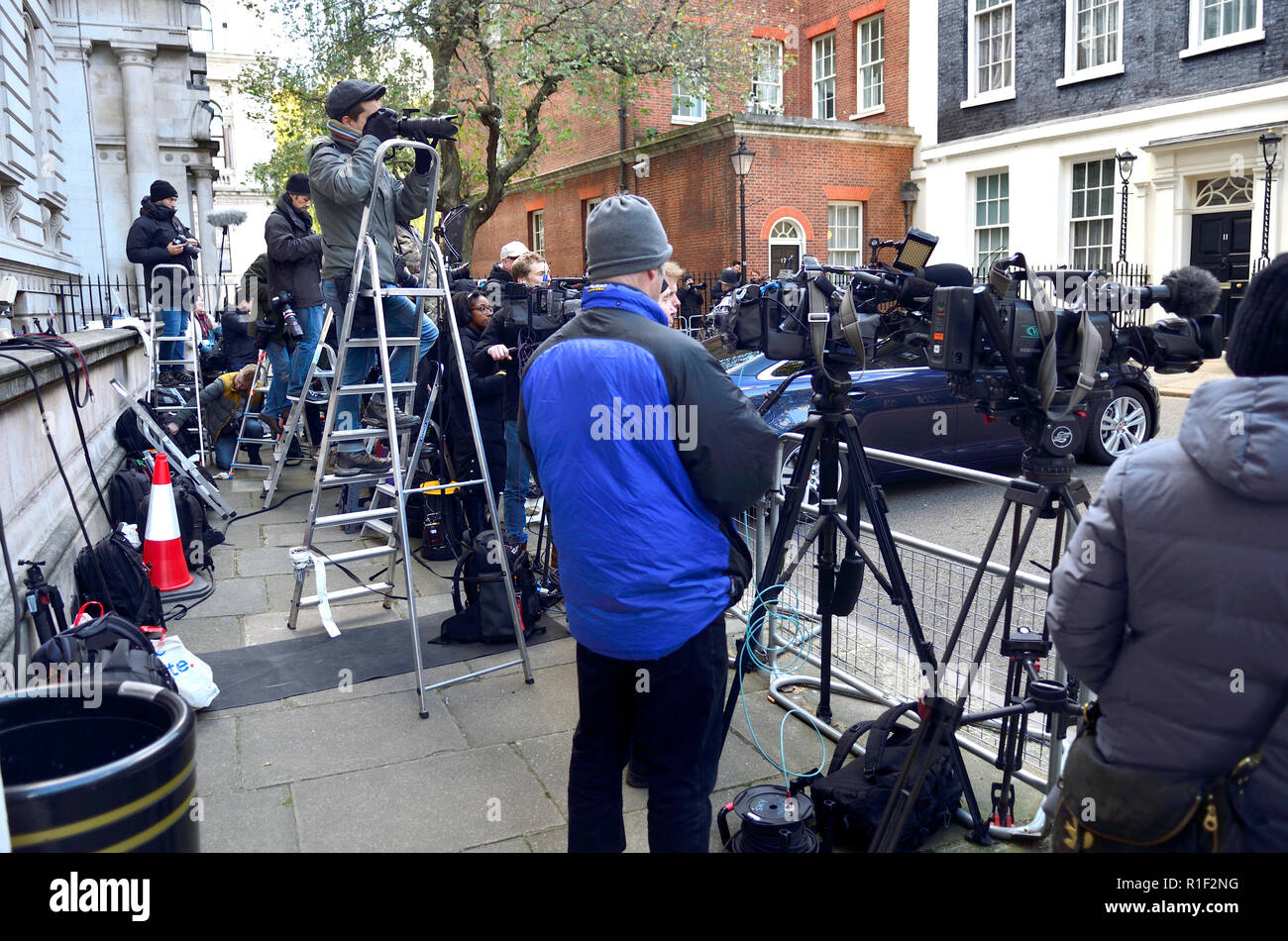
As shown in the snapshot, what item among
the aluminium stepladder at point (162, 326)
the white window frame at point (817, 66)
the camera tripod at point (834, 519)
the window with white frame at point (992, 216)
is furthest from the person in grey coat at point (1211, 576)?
the white window frame at point (817, 66)

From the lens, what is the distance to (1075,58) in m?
20.0

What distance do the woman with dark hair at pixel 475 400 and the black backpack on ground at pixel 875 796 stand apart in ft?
11.6

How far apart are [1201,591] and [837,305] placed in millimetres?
1992

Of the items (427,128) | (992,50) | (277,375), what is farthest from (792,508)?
(992,50)

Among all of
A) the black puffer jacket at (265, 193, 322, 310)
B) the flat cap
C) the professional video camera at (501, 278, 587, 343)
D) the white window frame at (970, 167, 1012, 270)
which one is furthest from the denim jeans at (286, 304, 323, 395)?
the white window frame at (970, 167, 1012, 270)

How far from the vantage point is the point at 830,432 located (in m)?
3.79

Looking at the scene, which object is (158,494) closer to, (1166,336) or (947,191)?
(1166,336)

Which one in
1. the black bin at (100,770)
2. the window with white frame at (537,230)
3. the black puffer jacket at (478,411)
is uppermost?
the window with white frame at (537,230)

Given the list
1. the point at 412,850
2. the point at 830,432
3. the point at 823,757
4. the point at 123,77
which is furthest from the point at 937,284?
the point at 123,77

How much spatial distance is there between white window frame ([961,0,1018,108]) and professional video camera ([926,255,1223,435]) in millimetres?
20264

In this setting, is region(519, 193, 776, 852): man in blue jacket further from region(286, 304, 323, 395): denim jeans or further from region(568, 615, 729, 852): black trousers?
region(286, 304, 323, 395): denim jeans

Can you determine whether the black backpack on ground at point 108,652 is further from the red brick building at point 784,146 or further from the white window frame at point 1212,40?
the white window frame at point 1212,40

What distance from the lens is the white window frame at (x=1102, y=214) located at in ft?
63.7

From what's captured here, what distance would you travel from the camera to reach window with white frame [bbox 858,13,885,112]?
24.2 metres
